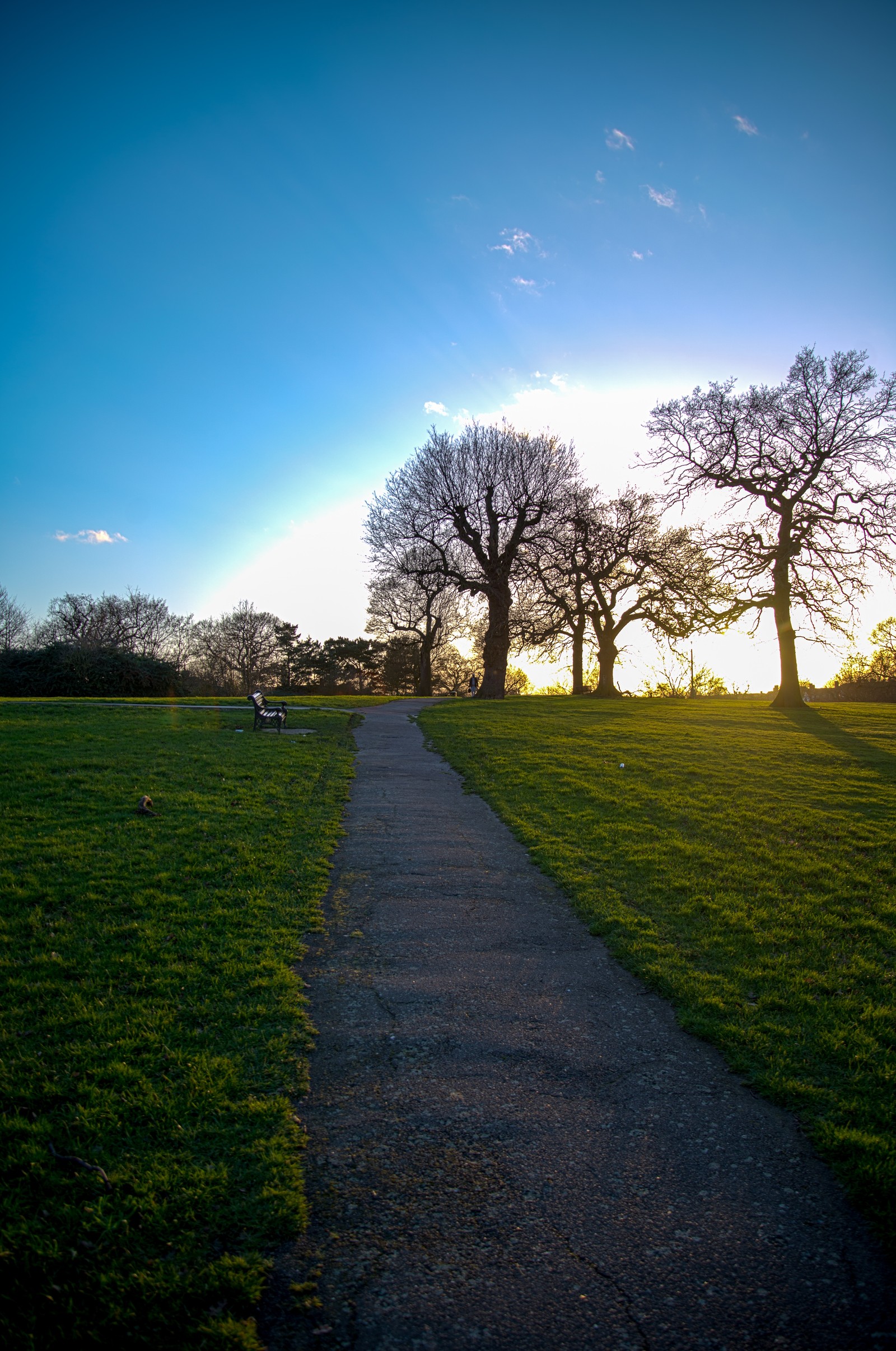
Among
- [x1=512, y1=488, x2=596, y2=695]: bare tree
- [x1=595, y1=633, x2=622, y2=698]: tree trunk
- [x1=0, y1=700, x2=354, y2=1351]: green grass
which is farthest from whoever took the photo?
[x1=595, y1=633, x2=622, y2=698]: tree trunk

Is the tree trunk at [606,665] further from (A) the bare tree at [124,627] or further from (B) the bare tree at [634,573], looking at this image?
(A) the bare tree at [124,627]

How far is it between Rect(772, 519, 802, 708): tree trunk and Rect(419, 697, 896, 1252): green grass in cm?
1037

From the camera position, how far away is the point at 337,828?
8445mm

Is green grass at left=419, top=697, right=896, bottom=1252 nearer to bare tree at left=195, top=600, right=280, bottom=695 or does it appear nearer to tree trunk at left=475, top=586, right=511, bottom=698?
tree trunk at left=475, top=586, right=511, bottom=698

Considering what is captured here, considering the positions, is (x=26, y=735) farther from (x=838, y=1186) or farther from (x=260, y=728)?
(x=838, y=1186)

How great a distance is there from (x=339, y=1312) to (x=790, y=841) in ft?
25.6

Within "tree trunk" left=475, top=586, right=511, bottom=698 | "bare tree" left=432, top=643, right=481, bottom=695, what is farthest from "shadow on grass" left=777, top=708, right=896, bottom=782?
"bare tree" left=432, top=643, right=481, bottom=695

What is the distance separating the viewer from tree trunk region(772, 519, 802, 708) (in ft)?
83.7

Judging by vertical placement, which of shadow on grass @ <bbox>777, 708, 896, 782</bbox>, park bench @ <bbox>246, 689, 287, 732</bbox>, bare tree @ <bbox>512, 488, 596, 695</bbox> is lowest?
shadow on grass @ <bbox>777, 708, 896, 782</bbox>

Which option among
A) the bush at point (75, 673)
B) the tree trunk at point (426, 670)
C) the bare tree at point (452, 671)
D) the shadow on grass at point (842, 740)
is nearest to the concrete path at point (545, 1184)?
the shadow on grass at point (842, 740)

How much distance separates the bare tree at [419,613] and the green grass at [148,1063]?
31153 millimetres

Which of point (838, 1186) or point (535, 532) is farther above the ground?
point (535, 532)

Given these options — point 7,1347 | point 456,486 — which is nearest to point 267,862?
point 7,1347

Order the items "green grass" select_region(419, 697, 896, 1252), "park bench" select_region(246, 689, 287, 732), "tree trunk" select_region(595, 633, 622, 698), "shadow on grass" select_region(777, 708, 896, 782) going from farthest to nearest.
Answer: "tree trunk" select_region(595, 633, 622, 698) < "park bench" select_region(246, 689, 287, 732) < "shadow on grass" select_region(777, 708, 896, 782) < "green grass" select_region(419, 697, 896, 1252)
